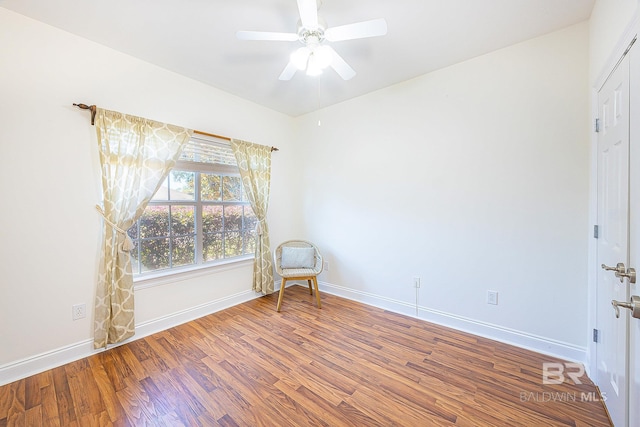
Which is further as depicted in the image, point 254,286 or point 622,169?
point 254,286

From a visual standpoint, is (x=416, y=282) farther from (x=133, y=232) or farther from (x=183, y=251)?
(x=133, y=232)

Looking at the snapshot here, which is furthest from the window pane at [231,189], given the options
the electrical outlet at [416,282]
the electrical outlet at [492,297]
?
the electrical outlet at [492,297]

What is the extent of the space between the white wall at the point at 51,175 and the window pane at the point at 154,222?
1.27ft

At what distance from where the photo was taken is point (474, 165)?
229cm

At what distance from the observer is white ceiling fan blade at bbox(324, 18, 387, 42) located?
1.40m

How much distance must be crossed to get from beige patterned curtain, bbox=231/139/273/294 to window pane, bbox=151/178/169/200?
84 cm

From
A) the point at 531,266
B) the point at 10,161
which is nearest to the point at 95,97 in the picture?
the point at 10,161

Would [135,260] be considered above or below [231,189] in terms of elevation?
below

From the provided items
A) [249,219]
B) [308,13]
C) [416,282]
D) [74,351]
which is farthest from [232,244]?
[308,13]

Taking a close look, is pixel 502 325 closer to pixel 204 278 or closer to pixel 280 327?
pixel 280 327

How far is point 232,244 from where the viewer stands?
3.15 meters

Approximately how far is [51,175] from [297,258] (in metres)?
2.39

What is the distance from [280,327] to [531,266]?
236 centimetres

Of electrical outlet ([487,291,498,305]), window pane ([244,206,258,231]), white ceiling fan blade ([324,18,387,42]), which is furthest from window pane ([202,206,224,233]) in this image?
electrical outlet ([487,291,498,305])
